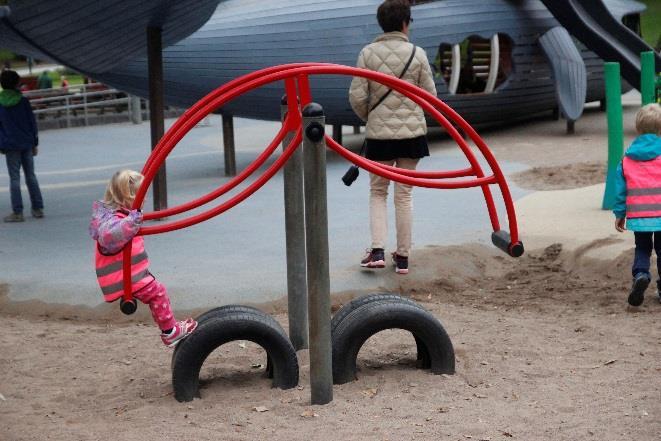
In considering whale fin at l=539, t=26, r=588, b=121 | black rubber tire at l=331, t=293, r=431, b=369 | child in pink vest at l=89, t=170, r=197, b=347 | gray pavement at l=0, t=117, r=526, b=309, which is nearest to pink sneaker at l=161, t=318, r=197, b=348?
child in pink vest at l=89, t=170, r=197, b=347

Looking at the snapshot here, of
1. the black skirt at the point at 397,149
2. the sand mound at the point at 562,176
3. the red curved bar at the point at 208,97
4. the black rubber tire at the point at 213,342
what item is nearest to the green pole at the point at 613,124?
the sand mound at the point at 562,176

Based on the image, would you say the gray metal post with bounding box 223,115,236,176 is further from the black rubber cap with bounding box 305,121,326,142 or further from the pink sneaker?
the black rubber cap with bounding box 305,121,326,142

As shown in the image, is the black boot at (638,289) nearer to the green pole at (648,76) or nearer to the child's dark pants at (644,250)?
the child's dark pants at (644,250)

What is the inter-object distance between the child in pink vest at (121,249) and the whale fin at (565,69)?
9.88 m

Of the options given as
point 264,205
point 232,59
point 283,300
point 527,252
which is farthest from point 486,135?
point 283,300

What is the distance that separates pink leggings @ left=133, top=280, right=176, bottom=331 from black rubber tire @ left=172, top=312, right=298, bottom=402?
0.13m

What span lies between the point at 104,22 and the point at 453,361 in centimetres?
501

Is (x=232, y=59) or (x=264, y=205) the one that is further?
(x=232, y=59)

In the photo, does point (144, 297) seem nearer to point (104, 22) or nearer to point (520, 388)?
point (520, 388)

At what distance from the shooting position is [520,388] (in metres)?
5.14

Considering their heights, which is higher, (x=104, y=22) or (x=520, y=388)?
(x=104, y=22)

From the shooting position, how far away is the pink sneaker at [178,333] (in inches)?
200

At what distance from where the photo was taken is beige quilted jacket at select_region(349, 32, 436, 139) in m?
6.85

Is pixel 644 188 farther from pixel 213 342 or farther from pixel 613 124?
pixel 213 342
